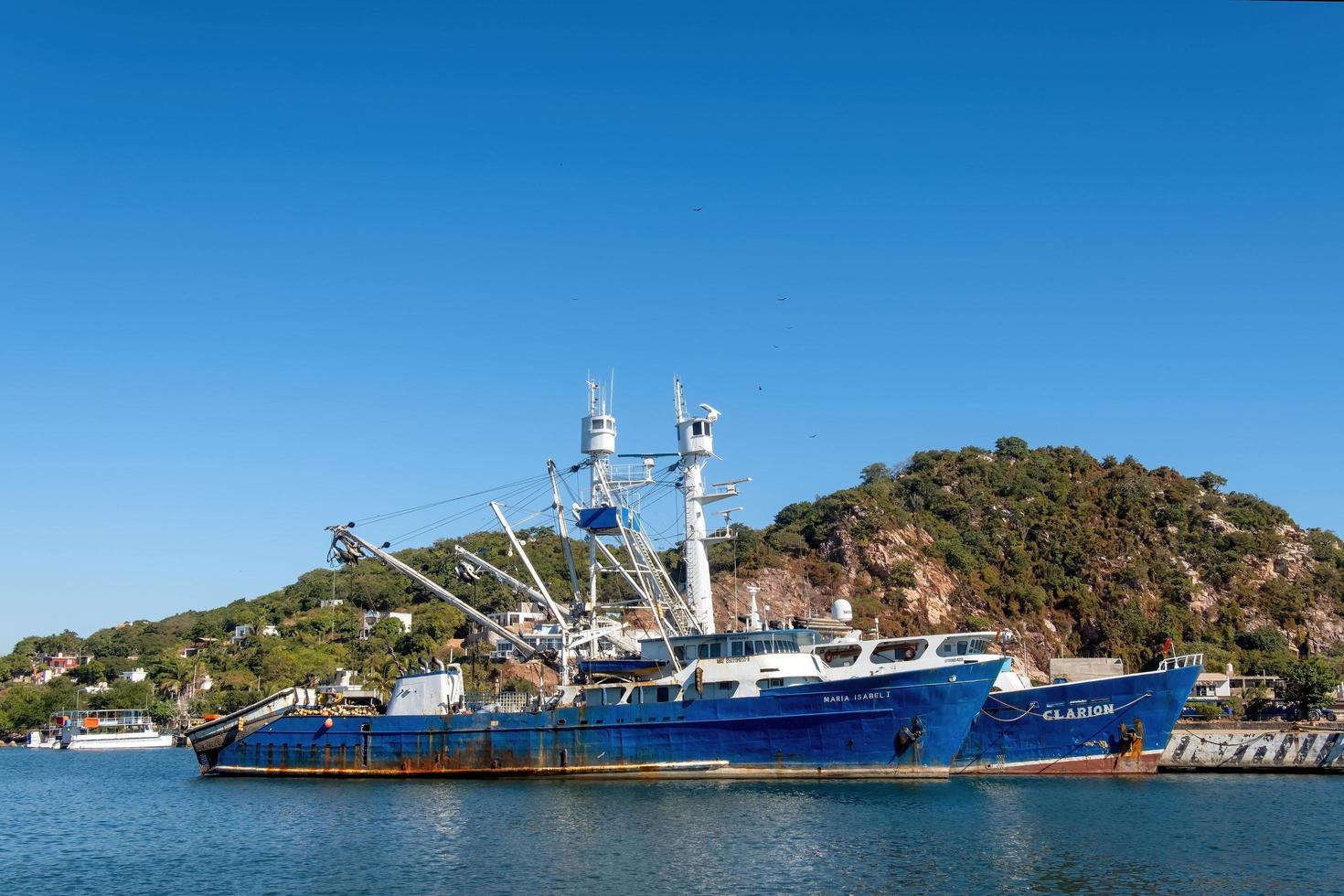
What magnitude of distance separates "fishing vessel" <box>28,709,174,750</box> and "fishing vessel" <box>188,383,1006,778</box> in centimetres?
4679

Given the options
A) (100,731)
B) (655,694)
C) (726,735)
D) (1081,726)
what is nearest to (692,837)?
(726,735)

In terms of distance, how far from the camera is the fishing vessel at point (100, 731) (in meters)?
89.6

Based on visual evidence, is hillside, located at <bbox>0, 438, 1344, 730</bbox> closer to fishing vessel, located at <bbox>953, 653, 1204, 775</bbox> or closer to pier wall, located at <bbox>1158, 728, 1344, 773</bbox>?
pier wall, located at <bbox>1158, 728, 1344, 773</bbox>

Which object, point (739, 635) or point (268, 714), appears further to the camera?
point (268, 714)

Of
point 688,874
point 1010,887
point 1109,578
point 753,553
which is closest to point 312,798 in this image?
point 688,874

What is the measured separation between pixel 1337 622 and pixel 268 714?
81.0 meters

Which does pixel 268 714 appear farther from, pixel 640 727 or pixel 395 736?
pixel 640 727

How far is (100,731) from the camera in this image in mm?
94500

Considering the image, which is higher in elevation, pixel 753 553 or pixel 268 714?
pixel 753 553

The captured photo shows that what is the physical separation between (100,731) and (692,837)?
8271 centimetres

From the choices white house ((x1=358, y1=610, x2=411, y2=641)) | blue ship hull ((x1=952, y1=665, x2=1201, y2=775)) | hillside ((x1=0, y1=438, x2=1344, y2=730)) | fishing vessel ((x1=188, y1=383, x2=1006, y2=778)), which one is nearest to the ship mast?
fishing vessel ((x1=188, y1=383, x2=1006, y2=778))

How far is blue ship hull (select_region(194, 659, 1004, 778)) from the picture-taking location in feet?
133

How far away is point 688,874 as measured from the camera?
2581cm

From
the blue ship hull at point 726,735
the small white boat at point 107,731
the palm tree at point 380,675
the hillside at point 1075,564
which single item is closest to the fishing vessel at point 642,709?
the blue ship hull at point 726,735
